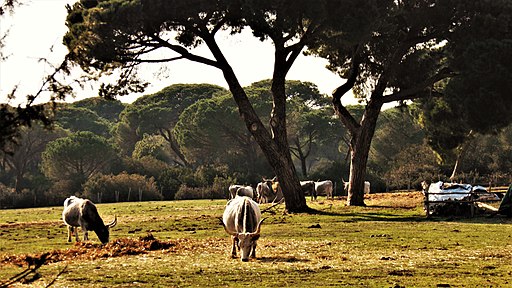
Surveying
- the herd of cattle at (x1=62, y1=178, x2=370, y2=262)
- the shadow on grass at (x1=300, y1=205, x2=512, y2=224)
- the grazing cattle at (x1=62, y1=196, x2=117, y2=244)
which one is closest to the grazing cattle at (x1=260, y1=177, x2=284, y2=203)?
the shadow on grass at (x1=300, y1=205, x2=512, y2=224)

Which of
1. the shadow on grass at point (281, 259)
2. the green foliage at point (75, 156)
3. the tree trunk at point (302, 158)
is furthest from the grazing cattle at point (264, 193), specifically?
the shadow on grass at point (281, 259)

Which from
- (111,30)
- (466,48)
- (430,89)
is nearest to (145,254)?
(111,30)

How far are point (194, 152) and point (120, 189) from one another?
892 inches

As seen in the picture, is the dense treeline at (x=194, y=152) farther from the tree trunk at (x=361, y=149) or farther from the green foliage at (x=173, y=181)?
the tree trunk at (x=361, y=149)

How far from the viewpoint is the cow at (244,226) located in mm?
19938

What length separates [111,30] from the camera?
38156 mm

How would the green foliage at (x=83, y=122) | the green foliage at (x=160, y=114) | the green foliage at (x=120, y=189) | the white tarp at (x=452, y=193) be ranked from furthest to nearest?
the green foliage at (x=83, y=122)
the green foliage at (x=160, y=114)
the green foliage at (x=120, y=189)
the white tarp at (x=452, y=193)

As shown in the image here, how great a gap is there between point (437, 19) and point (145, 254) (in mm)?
26502

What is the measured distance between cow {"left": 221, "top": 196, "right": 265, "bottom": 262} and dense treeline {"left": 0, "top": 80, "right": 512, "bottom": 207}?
4486 centimetres

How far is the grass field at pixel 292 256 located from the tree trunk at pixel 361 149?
11.6 m

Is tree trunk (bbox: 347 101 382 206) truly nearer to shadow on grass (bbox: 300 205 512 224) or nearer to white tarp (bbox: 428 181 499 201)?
shadow on grass (bbox: 300 205 512 224)

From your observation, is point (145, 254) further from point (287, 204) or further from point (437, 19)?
point (437, 19)

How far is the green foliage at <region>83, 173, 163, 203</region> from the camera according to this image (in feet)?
246

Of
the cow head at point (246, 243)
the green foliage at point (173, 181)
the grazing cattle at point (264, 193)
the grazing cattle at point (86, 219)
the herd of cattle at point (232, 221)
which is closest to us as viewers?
the cow head at point (246, 243)
